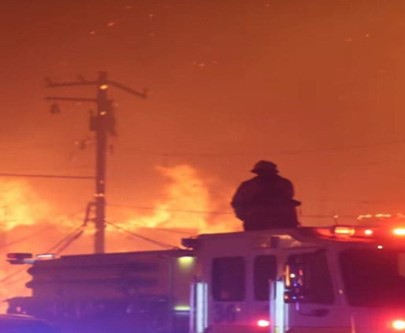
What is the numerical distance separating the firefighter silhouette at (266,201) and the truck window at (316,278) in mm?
1898

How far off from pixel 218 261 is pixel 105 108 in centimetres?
2287

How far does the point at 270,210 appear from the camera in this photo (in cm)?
1184

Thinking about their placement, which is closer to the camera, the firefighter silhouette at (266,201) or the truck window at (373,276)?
the truck window at (373,276)

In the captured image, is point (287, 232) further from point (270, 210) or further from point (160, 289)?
point (160, 289)

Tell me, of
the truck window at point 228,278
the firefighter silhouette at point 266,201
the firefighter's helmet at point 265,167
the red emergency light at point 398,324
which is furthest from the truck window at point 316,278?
the firefighter's helmet at point 265,167

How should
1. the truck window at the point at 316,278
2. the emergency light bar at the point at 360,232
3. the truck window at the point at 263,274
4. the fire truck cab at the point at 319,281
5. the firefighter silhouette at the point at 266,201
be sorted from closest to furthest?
the fire truck cab at the point at 319,281
the truck window at the point at 316,278
the emergency light bar at the point at 360,232
the truck window at the point at 263,274
the firefighter silhouette at the point at 266,201

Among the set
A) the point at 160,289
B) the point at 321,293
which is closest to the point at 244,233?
the point at 321,293

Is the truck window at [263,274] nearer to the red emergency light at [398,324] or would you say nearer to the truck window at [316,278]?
the truck window at [316,278]

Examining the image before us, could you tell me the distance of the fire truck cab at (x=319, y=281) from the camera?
380 inches

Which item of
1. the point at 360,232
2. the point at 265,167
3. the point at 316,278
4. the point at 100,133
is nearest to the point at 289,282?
the point at 316,278

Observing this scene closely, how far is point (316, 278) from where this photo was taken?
980cm

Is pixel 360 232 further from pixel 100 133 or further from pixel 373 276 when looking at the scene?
pixel 100 133

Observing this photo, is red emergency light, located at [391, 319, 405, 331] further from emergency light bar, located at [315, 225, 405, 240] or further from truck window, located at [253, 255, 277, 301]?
truck window, located at [253, 255, 277, 301]

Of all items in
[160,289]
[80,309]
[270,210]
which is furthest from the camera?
[80,309]
